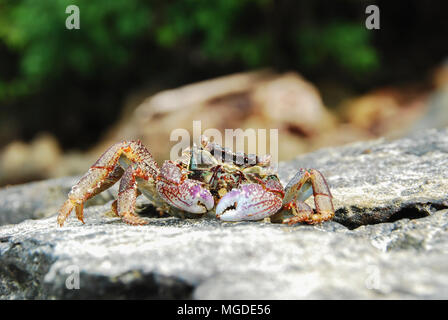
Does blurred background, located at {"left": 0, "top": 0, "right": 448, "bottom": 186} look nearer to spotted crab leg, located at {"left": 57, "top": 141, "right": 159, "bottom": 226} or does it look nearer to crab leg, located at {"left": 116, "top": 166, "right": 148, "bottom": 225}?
spotted crab leg, located at {"left": 57, "top": 141, "right": 159, "bottom": 226}

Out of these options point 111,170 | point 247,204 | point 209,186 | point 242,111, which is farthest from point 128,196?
point 242,111

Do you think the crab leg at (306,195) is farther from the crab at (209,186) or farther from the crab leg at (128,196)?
the crab leg at (128,196)

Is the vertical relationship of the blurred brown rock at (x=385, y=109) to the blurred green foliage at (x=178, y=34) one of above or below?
below

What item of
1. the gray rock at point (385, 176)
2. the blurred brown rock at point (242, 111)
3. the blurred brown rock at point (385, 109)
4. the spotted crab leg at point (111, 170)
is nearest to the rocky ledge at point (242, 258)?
the gray rock at point (385, 176)

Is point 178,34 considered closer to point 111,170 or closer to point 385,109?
point 385,109

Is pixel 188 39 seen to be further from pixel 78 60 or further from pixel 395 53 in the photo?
pixel 395 53
